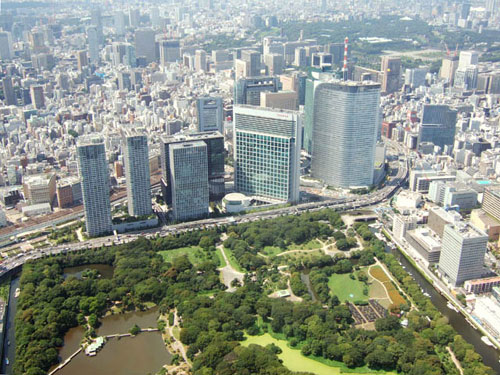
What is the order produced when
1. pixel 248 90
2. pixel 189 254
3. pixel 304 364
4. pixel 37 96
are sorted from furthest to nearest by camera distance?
pixel 37 96, pixel 248 90, pixel 189 254, pixel 304 364

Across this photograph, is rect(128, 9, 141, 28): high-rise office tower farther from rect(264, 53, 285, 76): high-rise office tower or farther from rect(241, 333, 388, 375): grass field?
rect(241, 333, 388, 375): grass field

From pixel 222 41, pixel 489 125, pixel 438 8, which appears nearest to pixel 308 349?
pixel 489 125

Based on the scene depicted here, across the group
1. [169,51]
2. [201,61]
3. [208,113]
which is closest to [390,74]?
[201,61]

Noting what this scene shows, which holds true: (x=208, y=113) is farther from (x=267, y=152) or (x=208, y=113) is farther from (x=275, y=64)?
(x=275, y=64)

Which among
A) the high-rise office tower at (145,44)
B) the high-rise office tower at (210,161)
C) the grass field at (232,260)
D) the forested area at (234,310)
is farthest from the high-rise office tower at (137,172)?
the high-rise office tower at (145,44)

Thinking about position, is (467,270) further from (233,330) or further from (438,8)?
(438,8)

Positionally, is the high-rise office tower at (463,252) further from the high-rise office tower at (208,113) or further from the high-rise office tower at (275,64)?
the high-rise office tower at (275,64)

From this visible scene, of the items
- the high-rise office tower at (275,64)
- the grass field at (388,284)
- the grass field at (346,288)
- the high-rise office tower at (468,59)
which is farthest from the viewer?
the high-rise office tower at (275,64)
